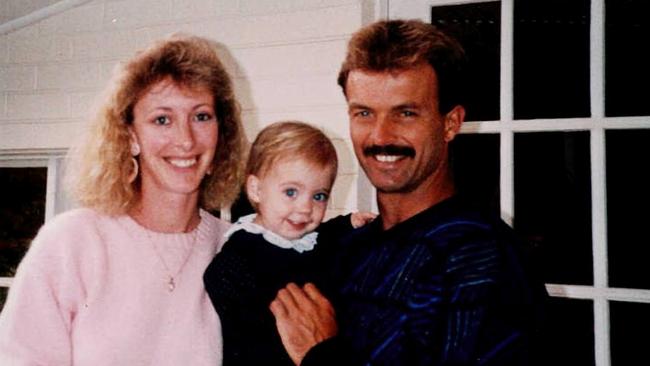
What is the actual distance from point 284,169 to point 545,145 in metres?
1.20

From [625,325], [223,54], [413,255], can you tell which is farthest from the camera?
[223,54]

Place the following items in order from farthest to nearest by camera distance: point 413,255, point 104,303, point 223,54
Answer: point 223,54 < point 104,303 < point 413,255

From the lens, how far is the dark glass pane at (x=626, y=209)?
2148 millimetres

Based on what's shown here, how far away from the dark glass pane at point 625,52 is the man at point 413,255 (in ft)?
3.70

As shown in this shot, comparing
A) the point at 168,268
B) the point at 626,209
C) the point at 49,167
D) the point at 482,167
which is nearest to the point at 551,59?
the point at 482,167

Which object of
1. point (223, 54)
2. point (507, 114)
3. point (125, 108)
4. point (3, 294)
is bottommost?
point (3, 294)

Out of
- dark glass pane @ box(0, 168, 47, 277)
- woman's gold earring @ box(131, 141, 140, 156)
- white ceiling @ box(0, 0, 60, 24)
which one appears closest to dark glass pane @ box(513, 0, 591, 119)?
woman's gold earring @ box(131, 141, 140, 156)

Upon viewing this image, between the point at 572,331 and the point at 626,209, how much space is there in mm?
491

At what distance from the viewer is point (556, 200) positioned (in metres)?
2.35

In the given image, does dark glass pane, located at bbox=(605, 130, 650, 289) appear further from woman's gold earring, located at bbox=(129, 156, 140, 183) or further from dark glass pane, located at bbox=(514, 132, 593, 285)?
woman's gold earring, located at bbox=(129, 156, 140, 183)

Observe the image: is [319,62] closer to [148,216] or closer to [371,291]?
[148,216]

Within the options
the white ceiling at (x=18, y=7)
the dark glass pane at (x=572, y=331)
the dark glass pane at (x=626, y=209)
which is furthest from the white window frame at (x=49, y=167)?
the dark glass pane at (x=626, y=209)

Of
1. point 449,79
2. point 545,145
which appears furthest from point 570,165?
point 449,79

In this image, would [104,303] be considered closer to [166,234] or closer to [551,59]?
[166,234]
